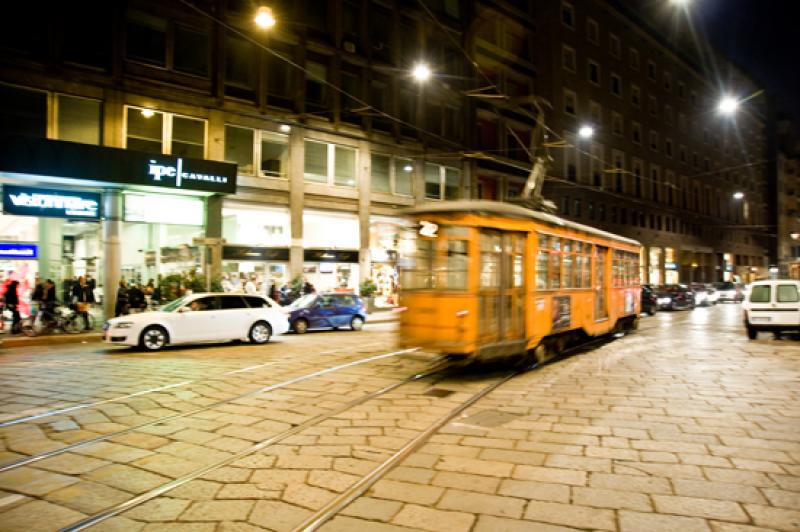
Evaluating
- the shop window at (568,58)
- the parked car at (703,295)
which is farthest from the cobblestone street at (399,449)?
the shop window at (568,58)

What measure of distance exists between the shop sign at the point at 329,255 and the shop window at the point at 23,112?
1083cm

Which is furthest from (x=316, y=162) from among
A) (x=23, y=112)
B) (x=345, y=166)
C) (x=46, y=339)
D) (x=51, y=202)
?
(x=46, y=339)

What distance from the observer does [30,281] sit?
693 inches

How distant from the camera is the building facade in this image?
57.2 feet

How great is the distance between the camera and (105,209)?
1831 centimetres

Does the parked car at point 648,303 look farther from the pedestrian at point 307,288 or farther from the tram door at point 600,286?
the pedestrian at point 307,288

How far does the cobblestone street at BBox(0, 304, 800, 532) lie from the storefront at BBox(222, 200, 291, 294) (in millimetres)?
11614

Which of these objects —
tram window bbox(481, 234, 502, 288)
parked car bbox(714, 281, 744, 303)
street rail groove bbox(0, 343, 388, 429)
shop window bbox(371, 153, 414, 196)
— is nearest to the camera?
street rail groove bbox(0, 343, 388, 429)

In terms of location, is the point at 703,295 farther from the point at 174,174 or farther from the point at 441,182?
the point at 174,174

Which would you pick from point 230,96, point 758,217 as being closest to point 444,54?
point 230,96

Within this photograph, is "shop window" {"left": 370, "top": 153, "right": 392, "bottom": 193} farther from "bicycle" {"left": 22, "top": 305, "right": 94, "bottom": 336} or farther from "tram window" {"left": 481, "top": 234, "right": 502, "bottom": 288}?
"tram window" {"left": 481, "top": 234, "right": 502, "bottom": 288}

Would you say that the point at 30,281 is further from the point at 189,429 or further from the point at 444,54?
Answer: the point at 444,54

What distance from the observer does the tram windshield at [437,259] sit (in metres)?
8.83

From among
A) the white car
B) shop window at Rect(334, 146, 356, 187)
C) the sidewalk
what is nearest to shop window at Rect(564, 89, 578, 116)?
shop window at Rect(334, 146, 356, 187)
